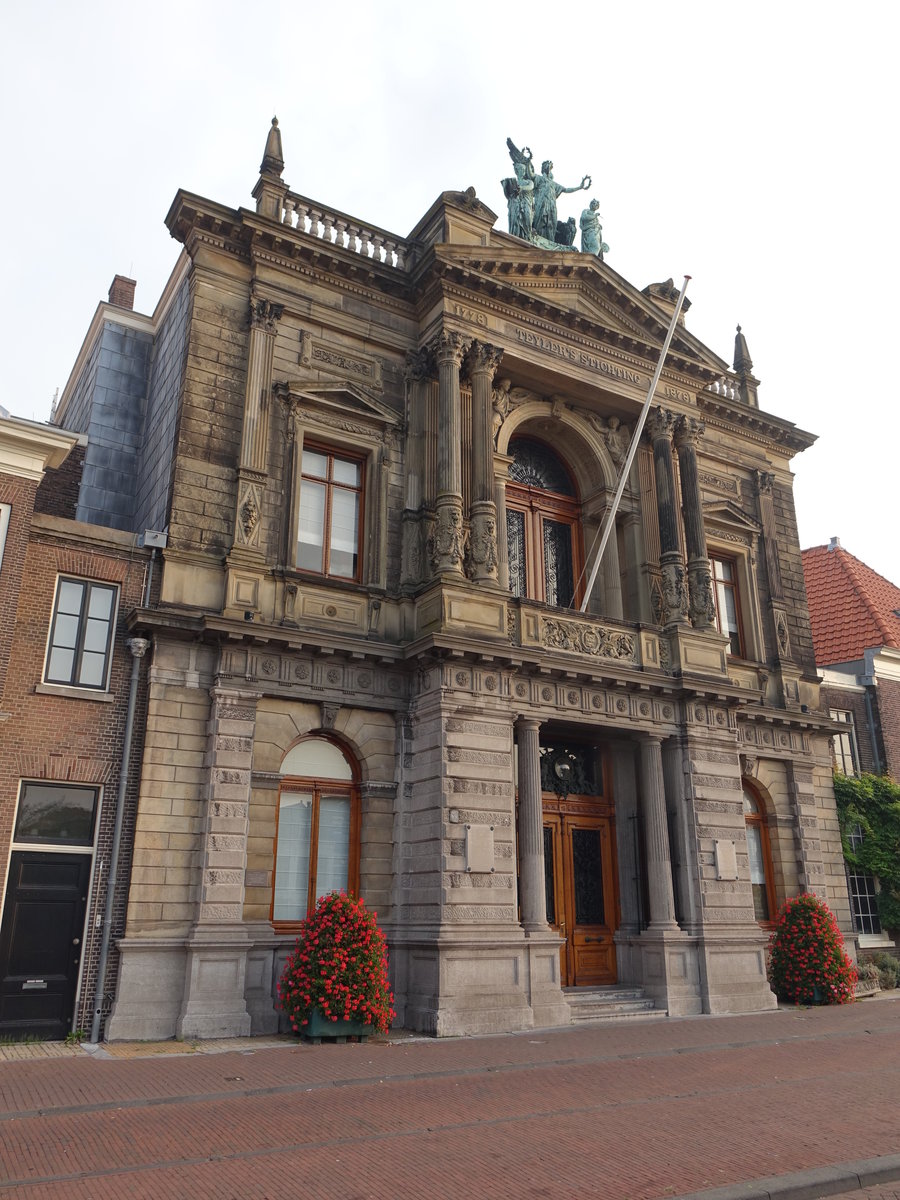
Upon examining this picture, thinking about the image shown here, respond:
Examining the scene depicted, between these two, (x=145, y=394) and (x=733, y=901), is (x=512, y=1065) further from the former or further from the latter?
(x=145, y=394)

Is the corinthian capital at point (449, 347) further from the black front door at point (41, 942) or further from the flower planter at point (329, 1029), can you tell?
the flower planter at point (329, 1029)

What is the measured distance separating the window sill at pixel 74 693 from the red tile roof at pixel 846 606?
2176cm

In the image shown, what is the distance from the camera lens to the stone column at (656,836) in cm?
1895

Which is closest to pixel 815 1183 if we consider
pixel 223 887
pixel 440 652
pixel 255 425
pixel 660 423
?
pixel 223 887

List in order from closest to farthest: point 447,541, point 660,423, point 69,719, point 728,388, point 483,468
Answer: point 69,719
point 447,541
point 483,468
point 660,423
point 728,388

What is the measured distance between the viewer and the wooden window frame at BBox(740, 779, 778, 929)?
73.2 ft

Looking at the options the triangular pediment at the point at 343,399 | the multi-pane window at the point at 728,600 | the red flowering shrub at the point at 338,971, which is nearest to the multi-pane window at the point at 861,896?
the multi-pane window at the point at 728,600

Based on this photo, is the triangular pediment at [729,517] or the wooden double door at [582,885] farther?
the triangular pediment at [729,517]

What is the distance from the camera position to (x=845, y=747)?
88.8 feet

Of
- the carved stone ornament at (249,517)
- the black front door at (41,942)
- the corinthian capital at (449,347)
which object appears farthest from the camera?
the corinthian capital at (449,347)

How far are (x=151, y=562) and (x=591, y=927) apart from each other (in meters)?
11.1

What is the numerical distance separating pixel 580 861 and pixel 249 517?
960 cm

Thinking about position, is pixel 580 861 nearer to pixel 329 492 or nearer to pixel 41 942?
pixel 329 492

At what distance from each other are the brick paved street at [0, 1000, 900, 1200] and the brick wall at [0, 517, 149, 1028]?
10.3 feet
